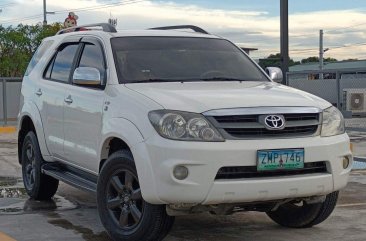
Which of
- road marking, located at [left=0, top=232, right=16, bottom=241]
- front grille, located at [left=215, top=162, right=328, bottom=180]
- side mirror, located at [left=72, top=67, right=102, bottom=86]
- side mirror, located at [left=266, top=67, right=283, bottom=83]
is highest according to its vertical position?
side mirror, located at [left=72, top=67, right=102, bottom=86]

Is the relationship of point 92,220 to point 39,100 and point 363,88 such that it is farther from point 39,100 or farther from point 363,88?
point 363,88

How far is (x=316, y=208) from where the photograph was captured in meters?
5.94

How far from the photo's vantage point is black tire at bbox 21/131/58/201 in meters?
7.41

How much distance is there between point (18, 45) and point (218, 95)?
126 ft

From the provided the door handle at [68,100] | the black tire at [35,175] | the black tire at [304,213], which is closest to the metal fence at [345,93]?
the black tire at [304,213]

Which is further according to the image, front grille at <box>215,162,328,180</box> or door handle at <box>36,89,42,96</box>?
door handle at <box>36,89,42,96</box>

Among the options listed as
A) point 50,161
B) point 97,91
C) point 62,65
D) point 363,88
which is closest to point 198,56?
point 97,91

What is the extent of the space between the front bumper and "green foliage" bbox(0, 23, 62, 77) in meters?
35.5

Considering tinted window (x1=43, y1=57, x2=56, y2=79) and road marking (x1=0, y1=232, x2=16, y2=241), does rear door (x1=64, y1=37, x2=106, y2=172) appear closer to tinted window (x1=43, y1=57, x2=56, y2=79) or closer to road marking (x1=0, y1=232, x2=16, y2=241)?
tinted window (x1=43, y1=57, x2=56, y2=79)

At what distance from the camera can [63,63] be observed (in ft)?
23.5

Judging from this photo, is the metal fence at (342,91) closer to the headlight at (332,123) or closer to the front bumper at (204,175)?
the headlight at (332,123)

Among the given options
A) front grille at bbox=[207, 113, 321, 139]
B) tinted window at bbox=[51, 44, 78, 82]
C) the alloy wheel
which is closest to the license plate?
front grille at bbox=[207, 113, 321, 139]

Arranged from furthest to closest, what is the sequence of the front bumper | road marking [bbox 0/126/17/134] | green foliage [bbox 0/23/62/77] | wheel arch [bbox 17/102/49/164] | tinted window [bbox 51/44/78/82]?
1. green foliage [bbox 0/23/62/77]
2. road marking [bbox 0/126/17/134]
3. wheel arch [bbox 17/102/49/164]
4. tinted window [bbox 51/44/78/82]
5. the front bumper

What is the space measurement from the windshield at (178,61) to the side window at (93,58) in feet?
0.57
